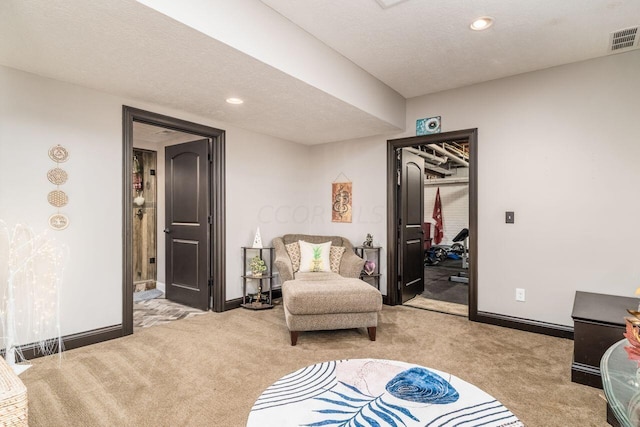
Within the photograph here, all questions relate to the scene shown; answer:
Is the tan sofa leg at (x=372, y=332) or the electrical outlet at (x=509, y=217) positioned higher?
the electrical outlet at (x=509, y=217)

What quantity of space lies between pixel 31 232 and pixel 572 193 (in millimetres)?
4676

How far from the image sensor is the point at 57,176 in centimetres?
265

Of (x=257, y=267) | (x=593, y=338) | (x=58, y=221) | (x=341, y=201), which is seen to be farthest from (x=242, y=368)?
(x=341, y=201)

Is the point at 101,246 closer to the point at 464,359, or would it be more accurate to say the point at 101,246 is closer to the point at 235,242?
the point at 235,242

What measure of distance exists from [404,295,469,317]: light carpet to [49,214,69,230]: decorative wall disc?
3769 millimetres

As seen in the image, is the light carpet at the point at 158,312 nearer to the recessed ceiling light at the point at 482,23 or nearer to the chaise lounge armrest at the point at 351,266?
A: the chaise lounge armrest at the point at 351,266

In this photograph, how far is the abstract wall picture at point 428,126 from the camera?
12.5 ft

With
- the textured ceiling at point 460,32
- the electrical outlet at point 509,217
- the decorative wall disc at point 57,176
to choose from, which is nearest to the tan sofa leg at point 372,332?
the electrical outlet at point 509,217

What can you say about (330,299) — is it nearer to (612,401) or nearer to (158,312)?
(612,401)

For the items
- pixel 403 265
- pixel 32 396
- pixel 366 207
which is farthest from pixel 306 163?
pixel 32 396

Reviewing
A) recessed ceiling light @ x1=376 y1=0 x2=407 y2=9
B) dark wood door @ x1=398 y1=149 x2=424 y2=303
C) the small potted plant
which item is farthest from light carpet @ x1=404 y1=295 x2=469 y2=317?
recessed ceiling light @ x1=376 y1=0 x2=407 y2=9

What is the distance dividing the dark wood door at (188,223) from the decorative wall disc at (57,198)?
1412 mm

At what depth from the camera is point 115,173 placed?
9.83 feet

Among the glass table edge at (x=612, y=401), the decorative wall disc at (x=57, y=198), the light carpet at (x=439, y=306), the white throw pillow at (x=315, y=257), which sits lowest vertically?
the light carpet at (x=439, y=306)
